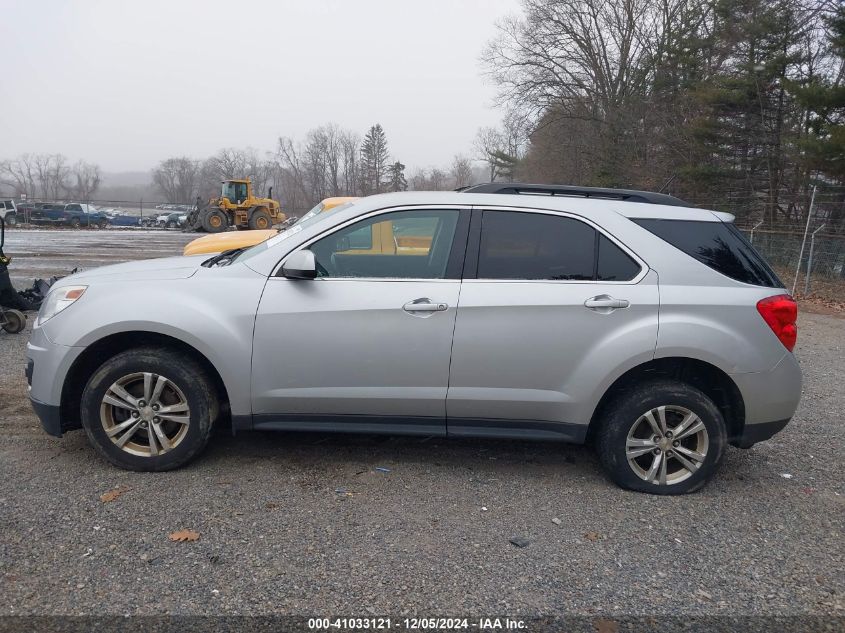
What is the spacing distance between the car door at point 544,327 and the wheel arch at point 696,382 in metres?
0.17

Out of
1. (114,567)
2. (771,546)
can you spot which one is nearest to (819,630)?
(771,546)

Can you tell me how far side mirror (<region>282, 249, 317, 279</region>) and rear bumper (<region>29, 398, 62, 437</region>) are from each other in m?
1.64

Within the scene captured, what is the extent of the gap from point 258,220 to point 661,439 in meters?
30.0

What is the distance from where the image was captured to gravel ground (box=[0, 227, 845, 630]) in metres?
2.70

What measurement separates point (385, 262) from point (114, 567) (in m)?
2.28

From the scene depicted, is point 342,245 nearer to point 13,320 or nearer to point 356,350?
point 356,350

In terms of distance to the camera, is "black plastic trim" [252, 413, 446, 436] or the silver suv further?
"black plastic trim" [252, 413, 446, 436]

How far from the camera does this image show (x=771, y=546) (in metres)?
3.23

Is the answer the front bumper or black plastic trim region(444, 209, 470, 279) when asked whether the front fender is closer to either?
the front bumper

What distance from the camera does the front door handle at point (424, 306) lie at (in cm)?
360

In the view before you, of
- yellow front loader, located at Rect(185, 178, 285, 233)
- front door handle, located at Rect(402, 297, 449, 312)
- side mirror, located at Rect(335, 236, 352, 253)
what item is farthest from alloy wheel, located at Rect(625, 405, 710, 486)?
yellow front loader, located at Rect(185, 178, 285, 233)

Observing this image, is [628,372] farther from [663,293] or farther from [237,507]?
[237,507]

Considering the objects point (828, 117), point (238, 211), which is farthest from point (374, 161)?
point (828, 117)

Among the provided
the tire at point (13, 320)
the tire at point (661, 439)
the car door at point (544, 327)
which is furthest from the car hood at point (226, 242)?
the tire at point (661, 439)
